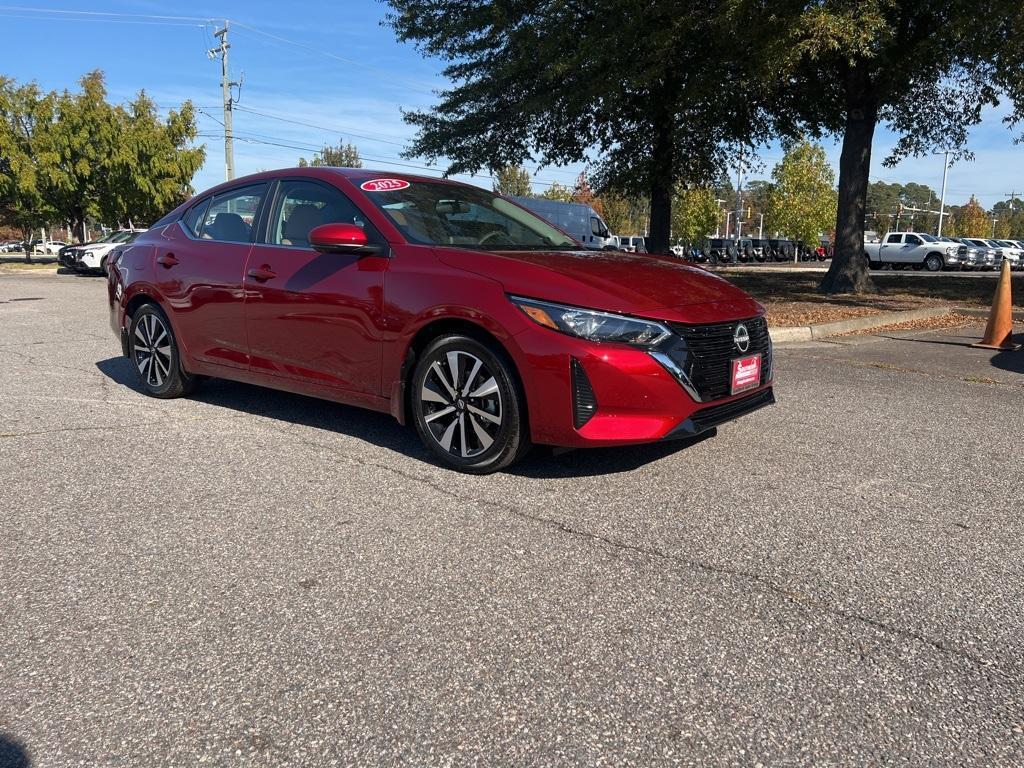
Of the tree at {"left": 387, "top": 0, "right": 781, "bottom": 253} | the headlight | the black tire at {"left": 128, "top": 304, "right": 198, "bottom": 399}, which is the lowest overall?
the black tire at {"left": 128, "top": 304, "right": 198, "bottom": 399}

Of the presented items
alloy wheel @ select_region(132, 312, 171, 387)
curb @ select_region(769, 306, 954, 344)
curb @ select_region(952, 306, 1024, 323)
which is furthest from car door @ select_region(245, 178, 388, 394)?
curb @ select_region(952, 306, 1024, 323)

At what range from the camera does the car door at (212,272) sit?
526 cm

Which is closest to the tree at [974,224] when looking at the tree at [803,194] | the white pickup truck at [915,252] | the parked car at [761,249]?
the tree at [803,194]

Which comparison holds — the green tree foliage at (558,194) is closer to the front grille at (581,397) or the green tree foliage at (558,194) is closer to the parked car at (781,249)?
the parked car at (781,249)

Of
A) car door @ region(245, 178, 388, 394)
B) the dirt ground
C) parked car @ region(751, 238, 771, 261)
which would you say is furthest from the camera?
parked car @ region(751, 238, 771, 261)

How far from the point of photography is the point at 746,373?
14.2ft

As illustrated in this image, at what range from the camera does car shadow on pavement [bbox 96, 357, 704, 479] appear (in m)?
4.42

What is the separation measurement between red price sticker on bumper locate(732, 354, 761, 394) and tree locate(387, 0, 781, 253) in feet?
29.9

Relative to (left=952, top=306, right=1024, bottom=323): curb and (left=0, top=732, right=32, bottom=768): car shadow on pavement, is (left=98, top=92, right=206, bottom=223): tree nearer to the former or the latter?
(left=952, top=306, right=1024, bottom=323): curb

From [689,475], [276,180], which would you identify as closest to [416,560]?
[689,475]

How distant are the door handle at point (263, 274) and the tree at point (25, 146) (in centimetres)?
3452

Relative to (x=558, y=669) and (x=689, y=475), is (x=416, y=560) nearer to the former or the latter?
(x=558, y=669)

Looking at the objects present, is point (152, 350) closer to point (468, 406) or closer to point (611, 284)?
point (468, 406)

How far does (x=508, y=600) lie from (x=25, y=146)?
40116 millimetres
